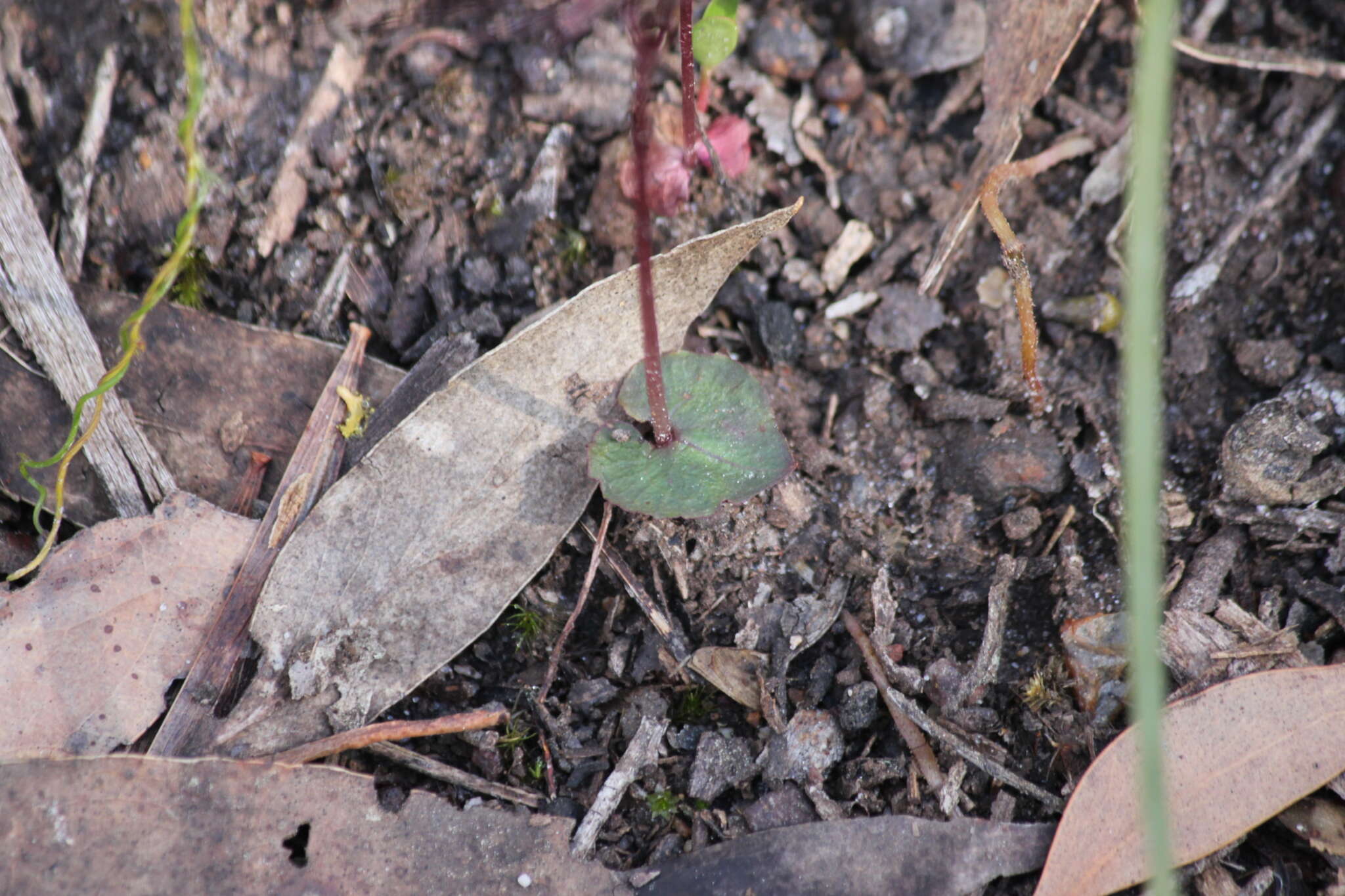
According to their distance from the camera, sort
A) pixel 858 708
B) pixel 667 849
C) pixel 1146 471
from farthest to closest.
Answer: pixel 858 708
pixel 667 849
pixel 1146 471

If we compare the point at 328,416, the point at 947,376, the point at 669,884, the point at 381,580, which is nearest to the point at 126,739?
the point at 381,580

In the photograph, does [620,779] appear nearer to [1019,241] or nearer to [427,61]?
[1019,241]

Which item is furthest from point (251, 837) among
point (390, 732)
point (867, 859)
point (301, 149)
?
point (301, 149)

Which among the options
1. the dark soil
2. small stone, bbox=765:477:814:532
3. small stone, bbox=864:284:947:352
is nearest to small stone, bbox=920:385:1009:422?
the dark soil

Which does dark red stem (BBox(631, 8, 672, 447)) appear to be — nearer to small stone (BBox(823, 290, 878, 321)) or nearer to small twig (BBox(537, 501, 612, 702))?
small twig (BBox(537, 501, 612, 702))

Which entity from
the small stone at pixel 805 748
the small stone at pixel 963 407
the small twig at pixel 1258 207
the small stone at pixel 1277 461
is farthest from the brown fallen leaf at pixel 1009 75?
the small stone at pixel 805 748

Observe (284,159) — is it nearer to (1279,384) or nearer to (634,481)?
(634,481)
